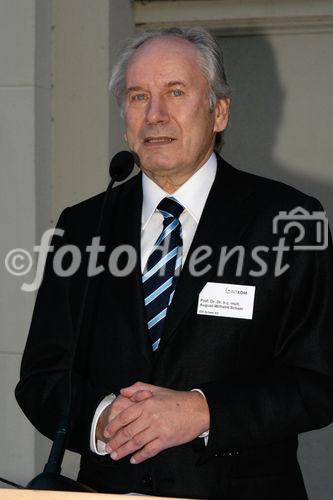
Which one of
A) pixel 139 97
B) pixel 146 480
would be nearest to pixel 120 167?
pixel 139 97

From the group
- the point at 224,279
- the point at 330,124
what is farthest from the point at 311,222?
the point at 330,124

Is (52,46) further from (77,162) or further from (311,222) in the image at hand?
(311,222)

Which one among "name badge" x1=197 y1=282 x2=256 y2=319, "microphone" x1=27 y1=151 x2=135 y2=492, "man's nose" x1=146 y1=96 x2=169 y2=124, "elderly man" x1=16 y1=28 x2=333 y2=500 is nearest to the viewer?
"microphone" x1=27 y1=151 x2=135 y2=492

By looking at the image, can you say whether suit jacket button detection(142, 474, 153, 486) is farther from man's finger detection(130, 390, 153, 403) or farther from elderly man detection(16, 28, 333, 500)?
man's finger detection(130, 390, 153, 403)

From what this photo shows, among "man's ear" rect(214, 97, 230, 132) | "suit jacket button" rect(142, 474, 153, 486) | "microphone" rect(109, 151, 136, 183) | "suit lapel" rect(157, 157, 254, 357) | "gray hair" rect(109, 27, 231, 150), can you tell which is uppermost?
"gray hair" rect(109, 27, 231, 150)

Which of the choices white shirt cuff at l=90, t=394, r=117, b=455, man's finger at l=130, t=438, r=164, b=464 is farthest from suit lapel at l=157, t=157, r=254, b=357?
man's finger at l=130, t=438, r=164, b=464

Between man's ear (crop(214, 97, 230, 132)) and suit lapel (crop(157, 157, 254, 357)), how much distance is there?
3.6 inches

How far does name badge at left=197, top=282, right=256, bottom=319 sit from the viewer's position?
2660mm

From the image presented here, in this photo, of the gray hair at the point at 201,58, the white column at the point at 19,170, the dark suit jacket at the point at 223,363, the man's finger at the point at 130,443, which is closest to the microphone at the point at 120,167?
the dark suit jacket at the point at 223,363

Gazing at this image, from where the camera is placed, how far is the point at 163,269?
2779mm

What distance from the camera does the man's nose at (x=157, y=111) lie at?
2.79 metres

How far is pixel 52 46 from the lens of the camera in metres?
4.92

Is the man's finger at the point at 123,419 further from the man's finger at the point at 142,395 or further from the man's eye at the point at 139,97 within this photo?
the man's eye at the point at 139,97

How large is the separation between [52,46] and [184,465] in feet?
9.07
